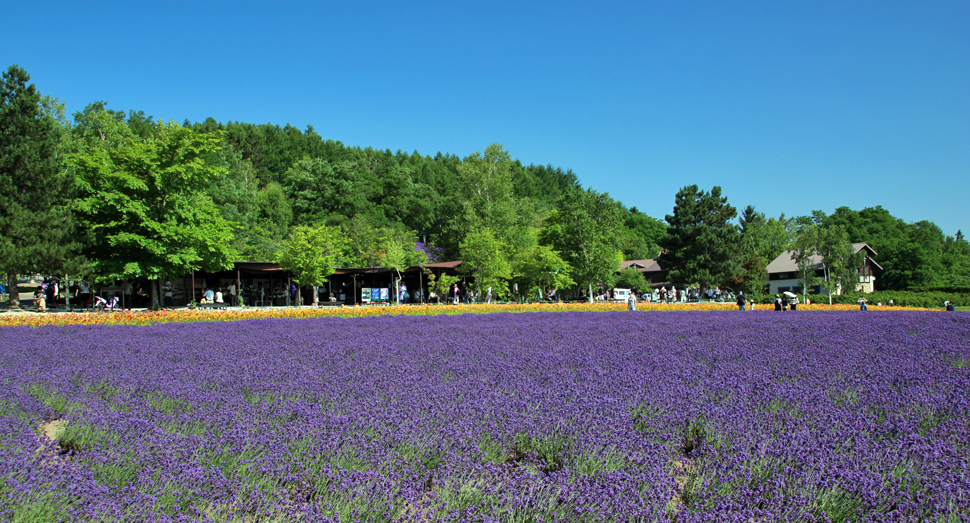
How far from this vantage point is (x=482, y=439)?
4.27m

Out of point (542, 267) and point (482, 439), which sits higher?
point (542, 267)

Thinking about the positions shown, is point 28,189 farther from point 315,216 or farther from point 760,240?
point 760,240

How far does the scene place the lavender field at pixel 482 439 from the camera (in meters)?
3.21

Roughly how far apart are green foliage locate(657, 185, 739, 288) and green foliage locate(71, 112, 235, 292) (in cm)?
3927

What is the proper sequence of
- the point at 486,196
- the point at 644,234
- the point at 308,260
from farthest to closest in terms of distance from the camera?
the point at 644,234 < the point at 486,196 < the point at 308,260

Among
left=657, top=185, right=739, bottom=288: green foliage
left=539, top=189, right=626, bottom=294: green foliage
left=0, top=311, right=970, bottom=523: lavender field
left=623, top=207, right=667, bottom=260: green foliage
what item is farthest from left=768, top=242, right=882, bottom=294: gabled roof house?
left=0, top=311, right=970, bottom=523: lavender field

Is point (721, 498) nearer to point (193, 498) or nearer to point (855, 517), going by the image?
point (855, 517)

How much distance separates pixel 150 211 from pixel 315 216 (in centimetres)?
3377

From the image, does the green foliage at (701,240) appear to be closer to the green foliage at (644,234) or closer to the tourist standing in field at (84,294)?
the green foliage at (644,234)

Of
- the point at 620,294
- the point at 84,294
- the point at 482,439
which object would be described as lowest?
the point at 620,294

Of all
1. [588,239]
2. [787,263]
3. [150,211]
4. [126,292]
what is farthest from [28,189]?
[787,263]

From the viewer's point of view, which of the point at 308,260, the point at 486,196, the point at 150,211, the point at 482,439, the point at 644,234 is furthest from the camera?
the point at 644,234

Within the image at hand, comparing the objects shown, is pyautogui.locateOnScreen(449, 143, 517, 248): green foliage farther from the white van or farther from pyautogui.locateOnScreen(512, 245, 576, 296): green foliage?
pyautogui.locateOnScreen(512, 245, 576, 296): green foliage

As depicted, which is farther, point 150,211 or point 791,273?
point 791,273
